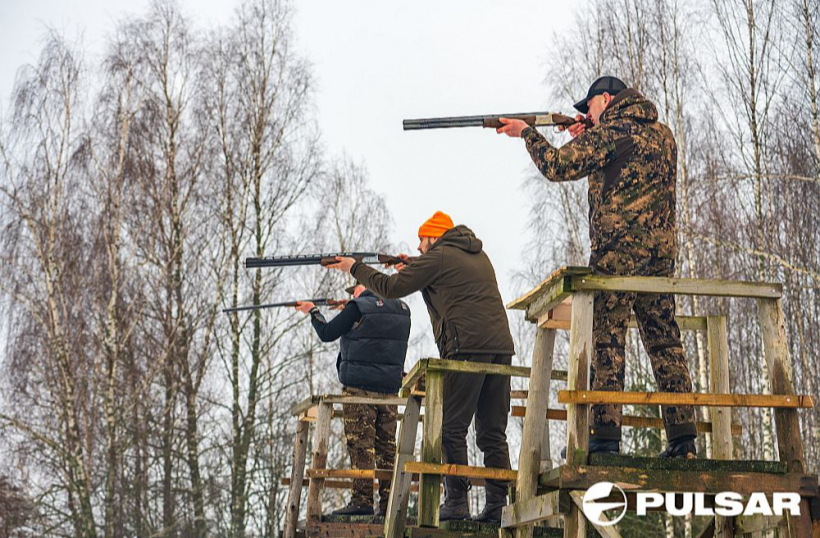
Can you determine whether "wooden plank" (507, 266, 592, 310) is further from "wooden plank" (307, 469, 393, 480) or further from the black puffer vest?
the black puffer vest

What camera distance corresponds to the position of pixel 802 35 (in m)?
17.7

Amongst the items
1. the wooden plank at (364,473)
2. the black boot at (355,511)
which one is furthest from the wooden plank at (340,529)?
the wooden plank at (364,473)

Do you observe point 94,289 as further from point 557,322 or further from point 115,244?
point 557,322

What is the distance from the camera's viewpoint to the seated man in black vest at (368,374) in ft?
28.5

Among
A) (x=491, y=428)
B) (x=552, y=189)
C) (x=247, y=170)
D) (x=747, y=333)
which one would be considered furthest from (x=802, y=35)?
(x=491, y=428)

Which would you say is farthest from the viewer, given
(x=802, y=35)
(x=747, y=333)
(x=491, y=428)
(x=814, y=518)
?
(x=747, y=333)

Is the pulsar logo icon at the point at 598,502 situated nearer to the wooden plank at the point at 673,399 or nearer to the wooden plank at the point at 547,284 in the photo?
the wooden plank at the point at 673,399

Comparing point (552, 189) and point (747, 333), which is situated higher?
point (552, 189)

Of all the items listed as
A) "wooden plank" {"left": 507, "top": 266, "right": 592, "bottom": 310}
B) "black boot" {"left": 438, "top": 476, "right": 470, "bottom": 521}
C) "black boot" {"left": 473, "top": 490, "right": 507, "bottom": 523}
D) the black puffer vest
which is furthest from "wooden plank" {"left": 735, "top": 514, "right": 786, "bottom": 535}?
the black puffer vest

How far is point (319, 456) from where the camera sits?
9055 millimetres

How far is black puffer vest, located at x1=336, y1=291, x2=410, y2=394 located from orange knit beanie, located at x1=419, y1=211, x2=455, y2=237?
204cm

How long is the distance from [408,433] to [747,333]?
18815 mm

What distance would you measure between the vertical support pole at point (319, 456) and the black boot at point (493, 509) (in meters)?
2.62

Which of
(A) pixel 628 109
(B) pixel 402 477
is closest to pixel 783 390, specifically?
(A) pixel 628 109
